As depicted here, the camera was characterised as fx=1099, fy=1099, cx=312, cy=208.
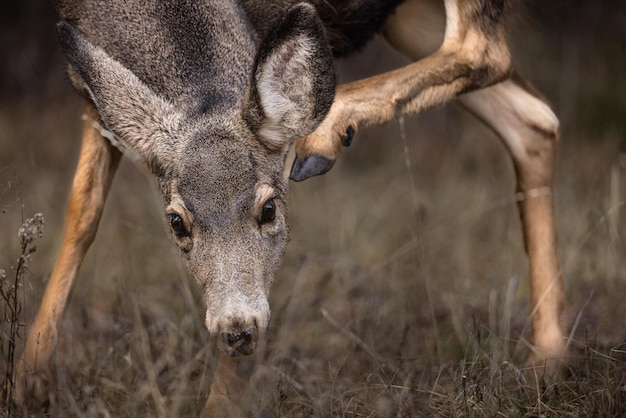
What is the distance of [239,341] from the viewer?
156 inches

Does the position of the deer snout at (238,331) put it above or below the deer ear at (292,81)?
Result: below

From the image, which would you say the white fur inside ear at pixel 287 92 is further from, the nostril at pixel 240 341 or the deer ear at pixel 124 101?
the nostril at pixel 240 341

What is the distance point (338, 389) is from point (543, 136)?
7.03ft

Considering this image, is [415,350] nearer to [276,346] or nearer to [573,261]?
[276,346]

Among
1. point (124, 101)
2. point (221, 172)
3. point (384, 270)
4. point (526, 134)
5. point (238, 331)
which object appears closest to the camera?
point (238, 331)

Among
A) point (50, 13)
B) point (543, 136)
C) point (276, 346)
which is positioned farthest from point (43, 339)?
point (50, 13)

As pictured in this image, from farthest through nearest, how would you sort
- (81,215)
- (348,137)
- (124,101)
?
(81,215) → (348,137) → (124,101)

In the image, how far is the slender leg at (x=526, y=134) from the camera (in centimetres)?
567

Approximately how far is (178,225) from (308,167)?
2.00 feet

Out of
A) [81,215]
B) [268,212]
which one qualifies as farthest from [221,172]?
[81,215]

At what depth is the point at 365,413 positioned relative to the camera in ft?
13.9

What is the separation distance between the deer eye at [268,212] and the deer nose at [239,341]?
1.77 feet

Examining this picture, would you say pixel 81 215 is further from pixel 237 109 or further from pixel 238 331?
pixel 238 331

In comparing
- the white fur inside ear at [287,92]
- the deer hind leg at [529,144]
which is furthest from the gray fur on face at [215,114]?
the deer hind leg at [529,144]
